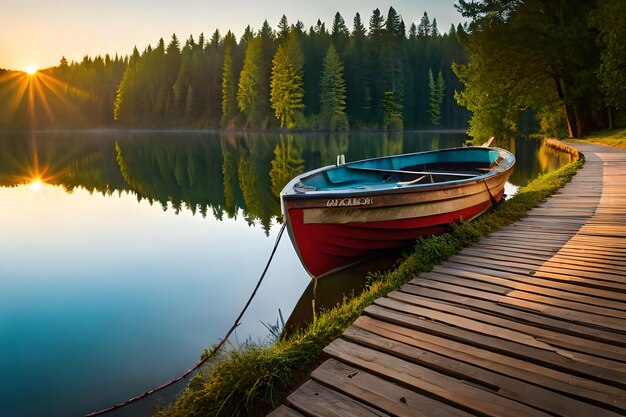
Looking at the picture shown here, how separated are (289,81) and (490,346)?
63.7 m

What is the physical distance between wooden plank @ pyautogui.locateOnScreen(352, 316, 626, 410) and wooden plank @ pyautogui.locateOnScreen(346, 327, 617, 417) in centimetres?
6

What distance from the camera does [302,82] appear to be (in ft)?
216

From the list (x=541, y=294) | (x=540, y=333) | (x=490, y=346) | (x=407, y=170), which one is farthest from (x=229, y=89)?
(x=490, y=346)

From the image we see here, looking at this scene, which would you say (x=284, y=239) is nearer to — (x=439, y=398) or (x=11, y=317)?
(x=11, y=317)

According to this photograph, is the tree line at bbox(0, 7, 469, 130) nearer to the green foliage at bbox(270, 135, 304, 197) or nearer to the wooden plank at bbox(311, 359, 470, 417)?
the green foliage at bbox(270, 135, 304, 197)

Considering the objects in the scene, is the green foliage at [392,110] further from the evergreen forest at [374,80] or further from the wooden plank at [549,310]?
the wooden plank at [549,310]

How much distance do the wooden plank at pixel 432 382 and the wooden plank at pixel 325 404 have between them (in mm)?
359

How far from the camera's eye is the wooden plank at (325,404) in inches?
107

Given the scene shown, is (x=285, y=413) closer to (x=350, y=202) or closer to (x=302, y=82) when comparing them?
(x=350, y=202)

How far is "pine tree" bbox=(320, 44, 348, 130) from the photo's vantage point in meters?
65.7

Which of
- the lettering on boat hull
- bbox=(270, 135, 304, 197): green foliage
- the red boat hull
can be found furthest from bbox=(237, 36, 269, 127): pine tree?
the lettering on boat hull

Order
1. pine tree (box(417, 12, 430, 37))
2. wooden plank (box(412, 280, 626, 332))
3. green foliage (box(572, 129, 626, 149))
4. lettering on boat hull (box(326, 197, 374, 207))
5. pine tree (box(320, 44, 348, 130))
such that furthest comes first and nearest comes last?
1. pine tree (box(417, 12, 430, 37))
2. pine tree (box(320, 44, 348, 130))
3. green foliage (box(572, 129, 626, 149))
4. lettering on boat hull (box(326, 197, 374, 207))
5. wooden plank (box(412, 280, 626, 332))

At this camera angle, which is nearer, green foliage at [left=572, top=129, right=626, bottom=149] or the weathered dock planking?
the weathered dock planking

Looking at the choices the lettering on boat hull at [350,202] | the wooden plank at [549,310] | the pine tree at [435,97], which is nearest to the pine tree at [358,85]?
the pine tree at [435,97]
